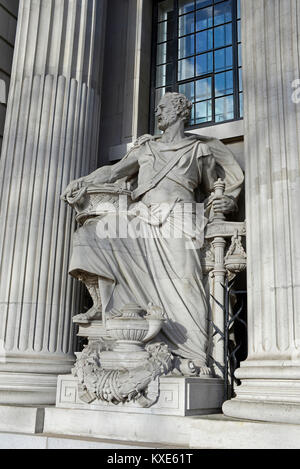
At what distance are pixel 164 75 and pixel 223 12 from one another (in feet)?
6.32

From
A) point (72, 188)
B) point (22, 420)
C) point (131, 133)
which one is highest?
point (131, 133)

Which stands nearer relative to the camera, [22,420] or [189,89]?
[22,420]

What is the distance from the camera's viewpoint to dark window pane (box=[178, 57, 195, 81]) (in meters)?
12.0

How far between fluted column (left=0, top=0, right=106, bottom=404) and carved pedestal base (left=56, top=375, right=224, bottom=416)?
1.07 metres

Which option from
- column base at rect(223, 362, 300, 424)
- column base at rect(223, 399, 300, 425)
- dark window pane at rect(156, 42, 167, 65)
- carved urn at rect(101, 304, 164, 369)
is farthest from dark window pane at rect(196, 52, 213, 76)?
column base at rect(223, 399, 300, 425)

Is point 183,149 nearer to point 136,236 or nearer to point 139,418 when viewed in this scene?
point 136,236

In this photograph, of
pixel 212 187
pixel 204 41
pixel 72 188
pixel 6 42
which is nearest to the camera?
pixel 72 188

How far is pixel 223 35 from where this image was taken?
1178 cm

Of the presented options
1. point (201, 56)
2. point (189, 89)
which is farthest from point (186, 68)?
point (189, 89)

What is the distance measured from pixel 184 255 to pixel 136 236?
82cm

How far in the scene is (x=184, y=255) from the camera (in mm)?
7785

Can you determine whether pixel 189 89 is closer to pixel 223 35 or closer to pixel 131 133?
pixel 223 35

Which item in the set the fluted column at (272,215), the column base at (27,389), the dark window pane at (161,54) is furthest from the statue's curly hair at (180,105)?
the column base at (27,389)

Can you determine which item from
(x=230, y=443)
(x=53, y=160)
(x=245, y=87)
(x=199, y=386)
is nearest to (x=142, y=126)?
(x=53, y=160)
